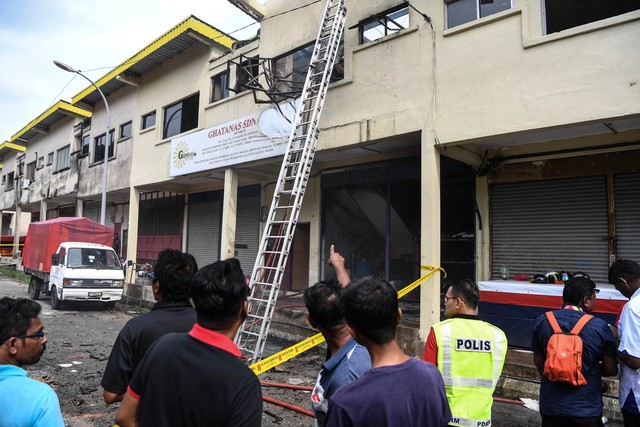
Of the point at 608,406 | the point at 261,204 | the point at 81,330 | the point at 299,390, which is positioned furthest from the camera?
the point at 261,204

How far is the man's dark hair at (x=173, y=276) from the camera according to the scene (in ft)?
8.04

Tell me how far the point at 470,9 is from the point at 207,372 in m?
7.29

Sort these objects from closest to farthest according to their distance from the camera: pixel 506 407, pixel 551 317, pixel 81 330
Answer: pixel 551 317
pixel 506 407
pixel 81 330

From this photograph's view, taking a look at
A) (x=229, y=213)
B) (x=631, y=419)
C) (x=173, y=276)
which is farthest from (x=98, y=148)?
(x=631, y=419)

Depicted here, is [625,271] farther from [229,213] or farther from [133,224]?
[133,224]

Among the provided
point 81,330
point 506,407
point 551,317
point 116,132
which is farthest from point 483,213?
point 116,132

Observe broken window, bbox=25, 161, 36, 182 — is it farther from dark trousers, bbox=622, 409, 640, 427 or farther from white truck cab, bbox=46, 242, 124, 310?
dark trousers, bbox=622, 409, 640, 427

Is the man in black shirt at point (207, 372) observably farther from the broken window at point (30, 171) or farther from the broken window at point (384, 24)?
the broken window at point (30, 171)

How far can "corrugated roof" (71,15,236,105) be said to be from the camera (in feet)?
41.1

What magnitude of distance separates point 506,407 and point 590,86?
442 centimetres

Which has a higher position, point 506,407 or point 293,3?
point 293,3

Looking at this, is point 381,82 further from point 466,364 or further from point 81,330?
point 81,330

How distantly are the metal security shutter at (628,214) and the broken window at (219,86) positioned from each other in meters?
9.97

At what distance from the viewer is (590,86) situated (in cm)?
554
